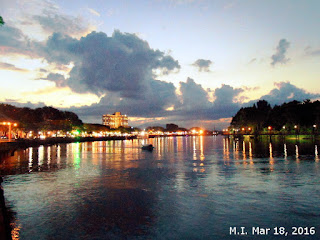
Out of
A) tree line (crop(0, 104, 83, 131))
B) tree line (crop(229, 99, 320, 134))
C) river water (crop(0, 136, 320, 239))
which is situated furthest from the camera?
tree line (crop(229, 99, 320, 134))

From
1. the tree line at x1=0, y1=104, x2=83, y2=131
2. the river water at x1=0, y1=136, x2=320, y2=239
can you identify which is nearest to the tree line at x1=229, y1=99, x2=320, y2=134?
the river water at x1=0, y1=136, x2=320, y2=239

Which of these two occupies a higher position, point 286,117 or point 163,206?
point 286,117

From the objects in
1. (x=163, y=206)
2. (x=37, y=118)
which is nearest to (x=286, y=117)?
(x=37, y=118)

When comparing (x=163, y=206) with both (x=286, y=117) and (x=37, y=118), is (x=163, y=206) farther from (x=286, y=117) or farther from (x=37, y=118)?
(x=286, y=117)

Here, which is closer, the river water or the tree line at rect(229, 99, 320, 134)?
the river water

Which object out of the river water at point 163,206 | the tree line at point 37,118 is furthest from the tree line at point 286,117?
the tree line at point 37,118

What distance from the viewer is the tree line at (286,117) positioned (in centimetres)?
10587

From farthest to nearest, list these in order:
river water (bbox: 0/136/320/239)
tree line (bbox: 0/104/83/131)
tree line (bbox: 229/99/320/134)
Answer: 1. tree line (bbox: 229/99/320/134)
2. tree line (bbox: 0/104/83/131)
3. river water (bbox: 0/136/320/239)

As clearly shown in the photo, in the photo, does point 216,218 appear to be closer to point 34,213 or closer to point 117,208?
point 117,208

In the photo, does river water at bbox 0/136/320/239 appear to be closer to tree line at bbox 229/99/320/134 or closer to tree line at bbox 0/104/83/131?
tree line at bbox 0/104/83/131

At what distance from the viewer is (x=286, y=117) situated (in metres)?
114

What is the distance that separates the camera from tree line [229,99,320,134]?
347 feet

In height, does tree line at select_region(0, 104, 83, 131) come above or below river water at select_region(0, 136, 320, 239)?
above

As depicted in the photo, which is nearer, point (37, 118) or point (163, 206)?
point (163, 206)
